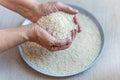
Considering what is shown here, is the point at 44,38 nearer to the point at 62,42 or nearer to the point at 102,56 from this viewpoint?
the point at 62,42

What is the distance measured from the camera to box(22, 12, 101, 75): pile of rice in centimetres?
99

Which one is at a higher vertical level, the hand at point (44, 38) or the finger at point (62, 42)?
the finger at point (62, 42)

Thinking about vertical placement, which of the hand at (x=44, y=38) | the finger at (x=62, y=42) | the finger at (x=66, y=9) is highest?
the finger at (x=66, y=9)

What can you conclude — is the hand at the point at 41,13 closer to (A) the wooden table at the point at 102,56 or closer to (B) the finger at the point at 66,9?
(B) the finger at the point at 66,9

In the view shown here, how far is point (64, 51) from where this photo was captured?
1.05 meters

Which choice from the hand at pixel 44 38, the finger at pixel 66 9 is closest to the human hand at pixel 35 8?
the finger at pixel 66 9

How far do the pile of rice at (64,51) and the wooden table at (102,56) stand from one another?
0.04 m

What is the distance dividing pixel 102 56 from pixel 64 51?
0.58 ft

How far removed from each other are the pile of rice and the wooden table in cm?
4

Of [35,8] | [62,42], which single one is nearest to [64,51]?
[62,42]

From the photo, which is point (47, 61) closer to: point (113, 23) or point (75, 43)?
point (75, 43)

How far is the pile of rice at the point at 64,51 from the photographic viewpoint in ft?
3.23

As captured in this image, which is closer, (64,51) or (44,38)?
(44,38)

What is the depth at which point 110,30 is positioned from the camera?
1122 mm
